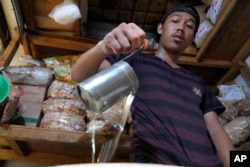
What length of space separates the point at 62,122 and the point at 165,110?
555mm

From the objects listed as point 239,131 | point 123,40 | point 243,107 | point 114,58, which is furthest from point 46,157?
point 243,107

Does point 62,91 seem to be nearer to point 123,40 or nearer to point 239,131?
point 123,40

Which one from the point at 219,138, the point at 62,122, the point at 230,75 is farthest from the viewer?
the point at 230,75

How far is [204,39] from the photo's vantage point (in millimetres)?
1697

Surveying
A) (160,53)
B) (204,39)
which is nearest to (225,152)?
(160,53)

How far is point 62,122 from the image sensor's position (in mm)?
1260

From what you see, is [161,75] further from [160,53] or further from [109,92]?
[109,92]

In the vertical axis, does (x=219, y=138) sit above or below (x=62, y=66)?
below

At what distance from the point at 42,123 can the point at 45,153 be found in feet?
0.94

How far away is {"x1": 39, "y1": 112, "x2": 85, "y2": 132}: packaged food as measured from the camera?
1.25 metres

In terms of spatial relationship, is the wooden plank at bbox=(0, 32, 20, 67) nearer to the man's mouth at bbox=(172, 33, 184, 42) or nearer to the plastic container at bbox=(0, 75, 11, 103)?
the plastic container at bbox=(0, 75, 11, 103)

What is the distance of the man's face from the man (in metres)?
0.11

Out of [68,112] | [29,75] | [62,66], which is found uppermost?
[62,66]

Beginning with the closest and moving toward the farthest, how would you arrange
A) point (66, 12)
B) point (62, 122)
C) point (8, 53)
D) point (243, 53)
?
point (62, 122) → point (66, 12) → point (8, 53) → point (243, 53)
